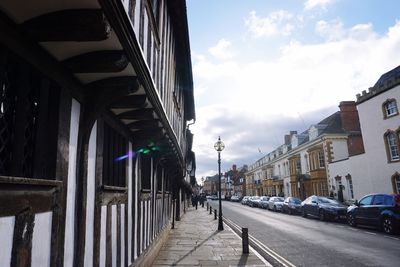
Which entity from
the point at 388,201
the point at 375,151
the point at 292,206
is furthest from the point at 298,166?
the point at 388,201

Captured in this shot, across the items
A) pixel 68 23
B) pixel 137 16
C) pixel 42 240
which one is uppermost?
pixel 137 16

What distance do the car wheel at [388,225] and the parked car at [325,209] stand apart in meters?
5.28

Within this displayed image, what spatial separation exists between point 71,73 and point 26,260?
1812 mm

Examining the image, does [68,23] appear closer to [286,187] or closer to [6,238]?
[6,238]

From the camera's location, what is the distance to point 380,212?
1427 centimetres

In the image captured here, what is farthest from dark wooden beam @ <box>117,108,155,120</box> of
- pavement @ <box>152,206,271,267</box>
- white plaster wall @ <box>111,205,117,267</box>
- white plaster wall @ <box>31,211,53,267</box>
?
pavement @ <box>152,206,271,267</box>

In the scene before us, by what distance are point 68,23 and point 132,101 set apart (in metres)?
2.07

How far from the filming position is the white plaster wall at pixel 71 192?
325 centimetres

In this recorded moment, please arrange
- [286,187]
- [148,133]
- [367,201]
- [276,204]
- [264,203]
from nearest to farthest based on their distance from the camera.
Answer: [148,133]
[367,201]
[276,204]
[264,203]
[286,187]

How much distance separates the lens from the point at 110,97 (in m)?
3.71

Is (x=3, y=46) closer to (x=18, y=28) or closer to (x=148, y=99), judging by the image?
(x=18, y=28)

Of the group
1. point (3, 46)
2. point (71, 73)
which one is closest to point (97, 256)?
point (71, 73)

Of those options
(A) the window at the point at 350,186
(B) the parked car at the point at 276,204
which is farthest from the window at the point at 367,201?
(B) the parked car at the point at 276,204

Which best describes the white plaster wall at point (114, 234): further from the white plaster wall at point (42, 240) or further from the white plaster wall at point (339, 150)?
the white plaster wall at point (339, 150)
